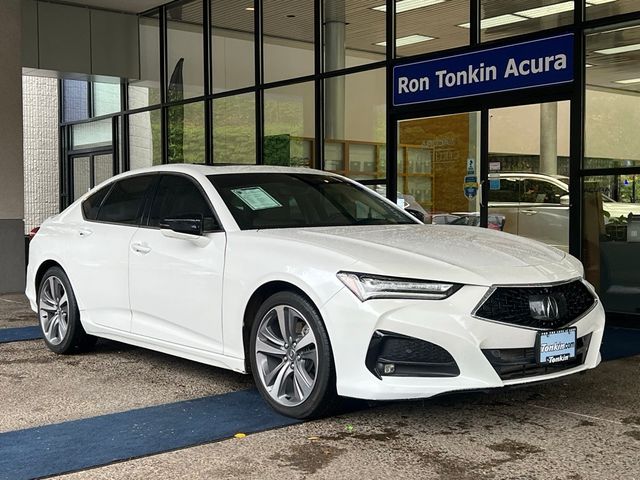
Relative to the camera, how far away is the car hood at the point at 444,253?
419 centimetres

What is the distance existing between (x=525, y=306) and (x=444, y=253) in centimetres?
51

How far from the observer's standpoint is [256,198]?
5414 mm

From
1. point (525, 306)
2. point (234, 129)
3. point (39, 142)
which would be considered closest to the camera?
point (525, 306)

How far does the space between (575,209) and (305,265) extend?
4687mm

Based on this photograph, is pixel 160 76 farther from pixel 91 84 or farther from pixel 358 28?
pixel 358 28

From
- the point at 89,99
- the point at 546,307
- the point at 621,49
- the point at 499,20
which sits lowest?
the point at 546,307

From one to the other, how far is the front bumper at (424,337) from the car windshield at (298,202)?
1.22 m

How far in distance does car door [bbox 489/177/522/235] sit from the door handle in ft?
15.3

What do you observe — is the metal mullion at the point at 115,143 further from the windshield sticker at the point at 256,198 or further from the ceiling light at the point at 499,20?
the windshield sticker at the point at 256,198

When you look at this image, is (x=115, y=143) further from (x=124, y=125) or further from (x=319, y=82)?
(x=319, y=82)

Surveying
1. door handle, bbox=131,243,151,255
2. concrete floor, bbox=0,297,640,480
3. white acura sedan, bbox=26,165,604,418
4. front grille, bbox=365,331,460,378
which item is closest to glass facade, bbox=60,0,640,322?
concrete floor, bbox=0,297,640,480

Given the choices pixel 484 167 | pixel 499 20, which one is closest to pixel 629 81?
pixel 499 20

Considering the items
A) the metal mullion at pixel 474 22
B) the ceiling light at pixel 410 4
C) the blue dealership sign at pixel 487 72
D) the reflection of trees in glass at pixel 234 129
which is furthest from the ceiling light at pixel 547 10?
the reflection of trees in glass at pixel 234 129

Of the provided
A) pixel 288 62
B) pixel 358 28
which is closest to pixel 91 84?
pixel 288 62
